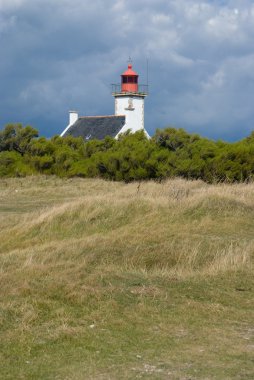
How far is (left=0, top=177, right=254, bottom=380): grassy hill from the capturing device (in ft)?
18.6

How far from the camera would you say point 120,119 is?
173 ft

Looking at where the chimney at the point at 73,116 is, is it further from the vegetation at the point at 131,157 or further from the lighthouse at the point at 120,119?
the vegetation at the point at 131,157

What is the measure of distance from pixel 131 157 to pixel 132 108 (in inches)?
1099

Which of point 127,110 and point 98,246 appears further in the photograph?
point 127,110

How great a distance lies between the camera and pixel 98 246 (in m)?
10.7

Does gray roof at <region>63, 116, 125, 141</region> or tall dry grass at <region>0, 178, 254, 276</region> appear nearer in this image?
tall dry grass at <region>0, 178, 254, 276</region>

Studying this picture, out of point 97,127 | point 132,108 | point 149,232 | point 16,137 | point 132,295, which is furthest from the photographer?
point 132,108

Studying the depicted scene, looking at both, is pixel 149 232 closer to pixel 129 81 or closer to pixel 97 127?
pixel 97 127

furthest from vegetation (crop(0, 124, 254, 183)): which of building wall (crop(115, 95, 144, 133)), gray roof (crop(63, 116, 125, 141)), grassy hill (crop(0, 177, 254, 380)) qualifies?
building wall (crop(115, 95, 144, 133))

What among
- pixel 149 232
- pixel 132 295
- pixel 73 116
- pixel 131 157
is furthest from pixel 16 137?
pixel 132 295

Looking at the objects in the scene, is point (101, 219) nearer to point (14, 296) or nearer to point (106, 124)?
point (14, 296)

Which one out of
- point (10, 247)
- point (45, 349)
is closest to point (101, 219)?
point (10, 247)

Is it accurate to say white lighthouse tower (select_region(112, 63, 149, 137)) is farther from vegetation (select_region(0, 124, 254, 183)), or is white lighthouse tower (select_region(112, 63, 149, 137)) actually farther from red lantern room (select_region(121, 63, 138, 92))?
vegetation (select_region(0, 124, 254, 183))

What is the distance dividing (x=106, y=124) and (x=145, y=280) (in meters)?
44.9
